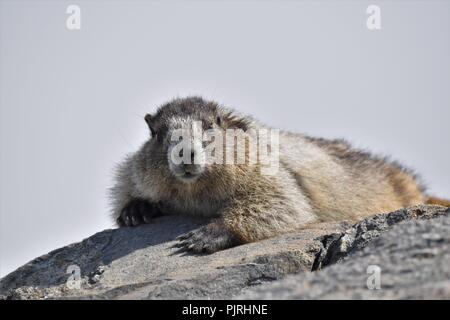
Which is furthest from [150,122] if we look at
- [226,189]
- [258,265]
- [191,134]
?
[258,265]

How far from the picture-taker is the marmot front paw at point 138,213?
1173 cm

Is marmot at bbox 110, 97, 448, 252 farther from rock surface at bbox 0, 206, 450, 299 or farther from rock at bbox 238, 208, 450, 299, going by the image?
rock at bbox 238, 208, 450, 299

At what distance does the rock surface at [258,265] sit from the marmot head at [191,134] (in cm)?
91

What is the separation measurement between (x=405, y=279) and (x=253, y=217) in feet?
17.9

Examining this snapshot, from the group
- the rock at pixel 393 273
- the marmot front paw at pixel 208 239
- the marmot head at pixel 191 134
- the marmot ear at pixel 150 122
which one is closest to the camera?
the rock at pixel 393 273

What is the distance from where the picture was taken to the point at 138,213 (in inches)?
466

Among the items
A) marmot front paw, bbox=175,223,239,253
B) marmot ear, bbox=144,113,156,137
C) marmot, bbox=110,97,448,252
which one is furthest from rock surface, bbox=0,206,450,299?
marmot ear, bbox=144,113,156,137

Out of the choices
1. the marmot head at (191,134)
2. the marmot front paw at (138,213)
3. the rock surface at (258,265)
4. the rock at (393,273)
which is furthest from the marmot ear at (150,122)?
the rock at (393,273)

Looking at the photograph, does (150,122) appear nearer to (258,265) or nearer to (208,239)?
(208,239)

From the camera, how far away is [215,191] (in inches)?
447

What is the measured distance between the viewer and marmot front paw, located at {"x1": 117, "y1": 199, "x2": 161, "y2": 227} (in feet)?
38.5

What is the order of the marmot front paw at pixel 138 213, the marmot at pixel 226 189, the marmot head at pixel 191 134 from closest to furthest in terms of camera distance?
the marmot head at pixel 191 134 < the marmot at pixel 226 189 < the marmot front paw at pixel 138 213

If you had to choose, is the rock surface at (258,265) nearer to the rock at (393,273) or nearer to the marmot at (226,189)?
the rock at (393,273)
